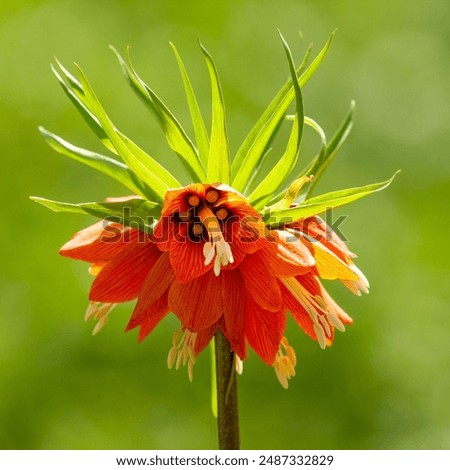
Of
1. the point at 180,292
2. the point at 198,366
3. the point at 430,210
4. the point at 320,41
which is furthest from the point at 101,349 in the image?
the point at 180,292

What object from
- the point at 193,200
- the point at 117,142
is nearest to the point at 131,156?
the point at 117,142

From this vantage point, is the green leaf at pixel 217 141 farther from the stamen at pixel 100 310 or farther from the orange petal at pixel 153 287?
the stamen at pixel 100 310

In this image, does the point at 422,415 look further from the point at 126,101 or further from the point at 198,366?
the point at 126,101

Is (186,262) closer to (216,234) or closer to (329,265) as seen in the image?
(216,234)

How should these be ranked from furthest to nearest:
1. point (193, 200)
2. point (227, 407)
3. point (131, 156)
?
point (193, 200), point (131, 156), point (227, 407)

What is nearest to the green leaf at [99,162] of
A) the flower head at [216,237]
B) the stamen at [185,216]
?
the flower head at [216,237]

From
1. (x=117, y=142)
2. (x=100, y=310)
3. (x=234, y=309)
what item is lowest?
(x=100, y=310)

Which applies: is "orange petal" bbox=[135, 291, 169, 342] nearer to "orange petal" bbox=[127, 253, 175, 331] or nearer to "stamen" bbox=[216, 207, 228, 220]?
"orange petal" bbox=[127, 253, 175, 331]
